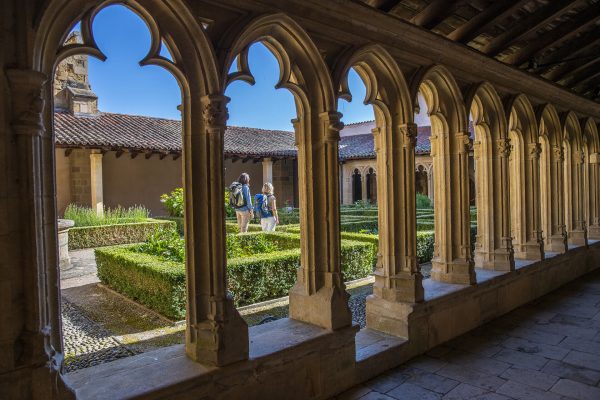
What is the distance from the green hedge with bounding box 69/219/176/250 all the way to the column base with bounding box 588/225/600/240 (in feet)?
31.5

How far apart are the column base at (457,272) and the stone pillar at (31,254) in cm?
328

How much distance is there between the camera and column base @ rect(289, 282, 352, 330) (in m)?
2.82

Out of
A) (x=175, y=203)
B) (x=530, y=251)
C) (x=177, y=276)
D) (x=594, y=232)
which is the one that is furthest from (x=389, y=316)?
(x=175, y=203)

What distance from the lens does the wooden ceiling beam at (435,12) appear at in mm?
3445

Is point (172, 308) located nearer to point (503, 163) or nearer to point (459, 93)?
point (459, 93)

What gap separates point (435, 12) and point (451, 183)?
5.04 feet

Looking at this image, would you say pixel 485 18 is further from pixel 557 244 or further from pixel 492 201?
pixel 557 244

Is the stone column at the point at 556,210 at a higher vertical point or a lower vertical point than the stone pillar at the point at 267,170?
lower

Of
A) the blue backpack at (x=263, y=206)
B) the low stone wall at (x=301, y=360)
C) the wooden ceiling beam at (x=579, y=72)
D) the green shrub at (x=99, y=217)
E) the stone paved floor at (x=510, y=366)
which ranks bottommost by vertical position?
the stone paved floor at (x=510, y=366)

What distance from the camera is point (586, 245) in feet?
21.0

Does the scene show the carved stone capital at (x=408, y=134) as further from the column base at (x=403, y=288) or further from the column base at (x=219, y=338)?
the column base at (x=219, y=338)

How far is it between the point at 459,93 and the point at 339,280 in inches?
89.5

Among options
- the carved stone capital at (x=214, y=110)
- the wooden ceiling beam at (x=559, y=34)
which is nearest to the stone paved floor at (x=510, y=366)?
the carved stone capital at (x=214, y=110)

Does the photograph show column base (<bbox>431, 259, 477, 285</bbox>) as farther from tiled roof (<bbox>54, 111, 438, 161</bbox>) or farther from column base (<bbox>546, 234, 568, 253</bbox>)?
tiled roof (<bbox>54, 111, 438, 161</bbox>)
